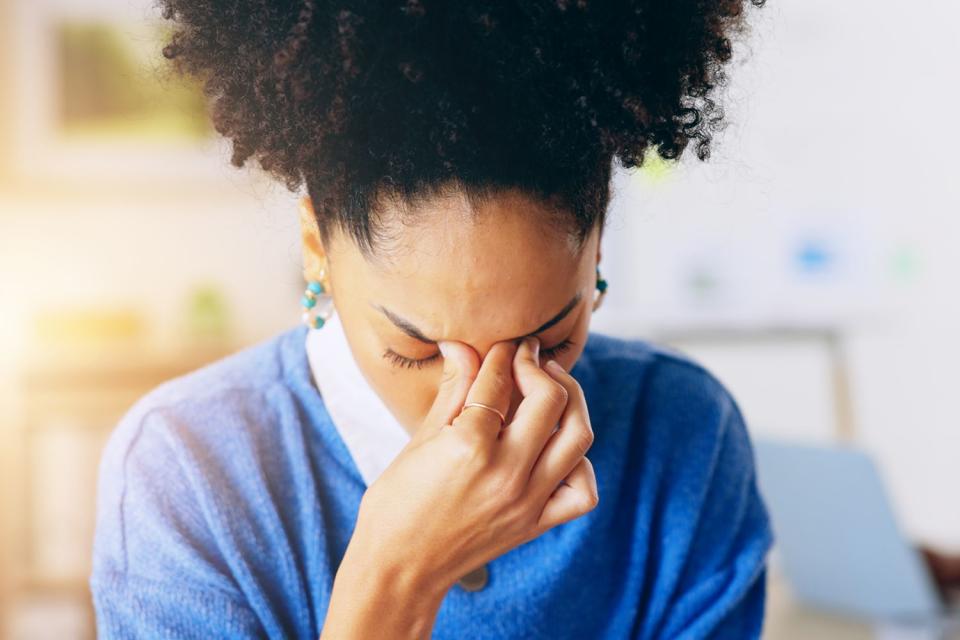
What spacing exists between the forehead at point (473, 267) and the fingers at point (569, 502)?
0.12m

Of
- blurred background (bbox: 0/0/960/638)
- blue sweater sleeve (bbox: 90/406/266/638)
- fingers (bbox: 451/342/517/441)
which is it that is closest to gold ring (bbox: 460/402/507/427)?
fingers (bbox: 451/342/517/441)

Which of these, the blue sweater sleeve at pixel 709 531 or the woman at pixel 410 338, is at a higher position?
the woman at pixel 410 338

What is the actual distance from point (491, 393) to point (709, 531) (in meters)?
0.34

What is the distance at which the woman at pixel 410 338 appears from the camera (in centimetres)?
66

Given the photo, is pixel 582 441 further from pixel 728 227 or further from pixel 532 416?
pixel 728 227

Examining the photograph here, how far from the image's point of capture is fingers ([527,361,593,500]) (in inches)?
28.3

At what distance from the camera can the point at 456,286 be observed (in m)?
0.69

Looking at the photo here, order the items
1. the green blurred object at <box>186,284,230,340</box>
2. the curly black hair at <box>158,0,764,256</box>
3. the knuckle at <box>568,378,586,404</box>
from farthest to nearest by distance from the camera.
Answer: the green blurred object at <box>186,284,230,340</box> < the knuckle at <box>568,378,586,404</box> < the curly black hair at <box>158,0,764,256</box>

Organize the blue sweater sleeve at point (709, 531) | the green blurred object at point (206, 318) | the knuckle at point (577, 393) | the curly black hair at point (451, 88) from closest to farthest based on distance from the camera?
1. the curly black hair at point (451, 88)
2. the knuckle at point (577, 393)
3. the blue sweater sleeve at point (709, 531)
4. the green blurred object at point (206, 318)

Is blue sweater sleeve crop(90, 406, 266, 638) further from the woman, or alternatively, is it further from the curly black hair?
the curly black hair

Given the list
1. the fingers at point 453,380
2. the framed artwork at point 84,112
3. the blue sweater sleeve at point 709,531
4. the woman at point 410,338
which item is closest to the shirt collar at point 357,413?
the woman at point 410,338

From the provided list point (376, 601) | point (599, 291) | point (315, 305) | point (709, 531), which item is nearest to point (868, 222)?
point (709, 531)

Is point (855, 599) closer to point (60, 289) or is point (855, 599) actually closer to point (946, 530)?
point (946, 530)

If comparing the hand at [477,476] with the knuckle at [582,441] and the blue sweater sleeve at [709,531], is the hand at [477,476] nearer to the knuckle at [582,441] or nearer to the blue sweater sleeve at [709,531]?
the knuckle at [582,441]
